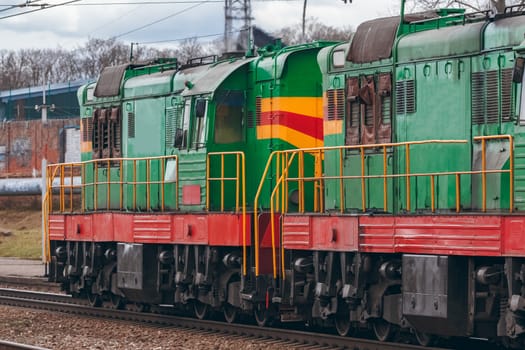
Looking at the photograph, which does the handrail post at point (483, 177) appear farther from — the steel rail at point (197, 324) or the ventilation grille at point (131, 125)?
the ventilation grille at point (131, 125)

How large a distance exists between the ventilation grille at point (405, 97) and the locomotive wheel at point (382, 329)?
8.79 ft

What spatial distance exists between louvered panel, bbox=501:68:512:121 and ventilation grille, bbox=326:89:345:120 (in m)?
2.90

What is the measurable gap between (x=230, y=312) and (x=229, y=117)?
301 centimetres

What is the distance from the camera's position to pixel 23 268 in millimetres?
29422

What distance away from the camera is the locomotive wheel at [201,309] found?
677 inches

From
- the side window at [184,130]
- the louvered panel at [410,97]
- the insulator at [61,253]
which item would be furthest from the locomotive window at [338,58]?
the insulator at [61,253]

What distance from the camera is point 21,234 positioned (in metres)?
41.4

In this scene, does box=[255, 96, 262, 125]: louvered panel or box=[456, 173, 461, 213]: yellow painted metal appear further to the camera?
box=[255, 96, 262, 125]: louvered panel

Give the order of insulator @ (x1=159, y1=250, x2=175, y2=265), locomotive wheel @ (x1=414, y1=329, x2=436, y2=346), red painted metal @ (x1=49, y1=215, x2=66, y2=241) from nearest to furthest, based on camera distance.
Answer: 1. locomotive wheel @ (x1=414, y1=329, x2=436, y2=346)
2. insulator @ (x1=159, y1=250, x2=175, y2=265)
3. red painted metal @ (x1=49, y1=215, x2=66, y2=241)

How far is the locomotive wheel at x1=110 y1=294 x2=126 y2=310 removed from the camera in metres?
19.2

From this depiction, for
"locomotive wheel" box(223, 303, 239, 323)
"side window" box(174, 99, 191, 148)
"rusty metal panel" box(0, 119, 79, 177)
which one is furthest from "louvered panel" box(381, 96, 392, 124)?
"rusty metal panel" box(0, 119, 79, 177)

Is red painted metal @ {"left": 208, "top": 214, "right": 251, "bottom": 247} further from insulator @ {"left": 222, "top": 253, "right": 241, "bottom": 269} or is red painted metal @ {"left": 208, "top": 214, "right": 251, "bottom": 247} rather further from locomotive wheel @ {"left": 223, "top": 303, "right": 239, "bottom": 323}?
locomotive wheel @ {"left": 223, "top": 303, "right": 239, "bottom": 323}

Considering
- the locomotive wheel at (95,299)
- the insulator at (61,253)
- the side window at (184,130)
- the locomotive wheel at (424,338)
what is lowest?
the locomotive wheel at (95,299)

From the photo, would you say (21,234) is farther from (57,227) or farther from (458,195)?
(458,195)
